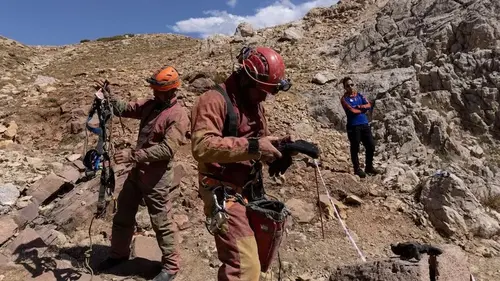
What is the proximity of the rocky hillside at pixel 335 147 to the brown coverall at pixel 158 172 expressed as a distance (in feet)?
2.07

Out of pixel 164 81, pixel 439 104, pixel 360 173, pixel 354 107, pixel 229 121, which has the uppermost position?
pixel 439 104

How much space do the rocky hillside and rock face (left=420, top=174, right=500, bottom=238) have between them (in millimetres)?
19

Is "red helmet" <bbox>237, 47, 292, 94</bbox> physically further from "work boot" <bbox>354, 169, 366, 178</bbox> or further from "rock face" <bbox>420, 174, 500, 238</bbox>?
"work boot" <bbox>354, 169, 366, 178</bbox>

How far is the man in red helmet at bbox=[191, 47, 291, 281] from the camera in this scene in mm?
3068

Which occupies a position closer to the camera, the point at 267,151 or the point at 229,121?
the point at 267,151

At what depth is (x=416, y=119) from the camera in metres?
Answer: 9.53

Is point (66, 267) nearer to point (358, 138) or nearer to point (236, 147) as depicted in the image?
point (236, 147)

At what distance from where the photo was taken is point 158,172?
479cm

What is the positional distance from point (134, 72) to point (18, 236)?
352 inches

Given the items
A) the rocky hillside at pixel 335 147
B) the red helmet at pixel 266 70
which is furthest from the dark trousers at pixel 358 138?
the red helmet at pixel 266 70

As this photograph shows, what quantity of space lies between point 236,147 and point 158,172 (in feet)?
6.59

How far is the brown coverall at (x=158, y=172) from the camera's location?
471 cm

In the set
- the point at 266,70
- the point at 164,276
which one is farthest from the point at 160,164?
the point at 266,70

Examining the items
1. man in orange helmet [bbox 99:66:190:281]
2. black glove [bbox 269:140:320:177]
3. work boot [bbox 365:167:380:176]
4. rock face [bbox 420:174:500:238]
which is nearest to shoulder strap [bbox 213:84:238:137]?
black glove [bbox 269:140:320:177]
